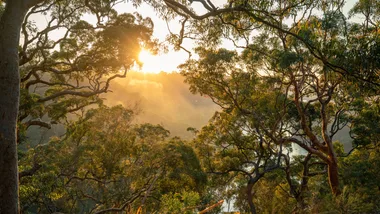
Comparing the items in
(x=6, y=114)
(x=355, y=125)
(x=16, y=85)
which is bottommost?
(x=6, y=114)

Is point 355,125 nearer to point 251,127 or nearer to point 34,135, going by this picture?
point 251,127

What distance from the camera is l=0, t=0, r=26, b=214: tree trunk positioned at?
247 centimetres

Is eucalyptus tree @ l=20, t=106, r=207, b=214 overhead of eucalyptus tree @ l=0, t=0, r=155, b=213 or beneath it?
beneath

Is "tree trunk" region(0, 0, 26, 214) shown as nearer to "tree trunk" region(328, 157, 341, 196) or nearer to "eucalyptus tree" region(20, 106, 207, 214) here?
"eucalyptus tree" region(20, 106, 207, 214)

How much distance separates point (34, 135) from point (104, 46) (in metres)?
36.9

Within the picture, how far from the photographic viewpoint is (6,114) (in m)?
2.55

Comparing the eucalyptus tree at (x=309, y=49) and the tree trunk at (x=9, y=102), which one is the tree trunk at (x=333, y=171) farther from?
the tree trunk at (x=9, y=102)

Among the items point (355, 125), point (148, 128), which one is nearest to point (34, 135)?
point (148, 128)

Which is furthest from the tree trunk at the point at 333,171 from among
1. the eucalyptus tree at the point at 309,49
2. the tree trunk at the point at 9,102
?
the tree trunk at the point at 9,102

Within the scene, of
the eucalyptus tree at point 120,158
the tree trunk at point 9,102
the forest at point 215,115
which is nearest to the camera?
the tree trunk at point 9,102

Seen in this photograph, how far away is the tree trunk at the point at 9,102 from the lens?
2469 mm

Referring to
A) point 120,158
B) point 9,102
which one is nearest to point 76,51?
point 120,158

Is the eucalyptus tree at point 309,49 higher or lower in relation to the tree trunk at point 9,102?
higher

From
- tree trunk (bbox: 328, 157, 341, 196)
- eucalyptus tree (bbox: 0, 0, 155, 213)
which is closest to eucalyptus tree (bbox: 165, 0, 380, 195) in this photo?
tree trunk (bbox: 328, 157, 341, 196)
